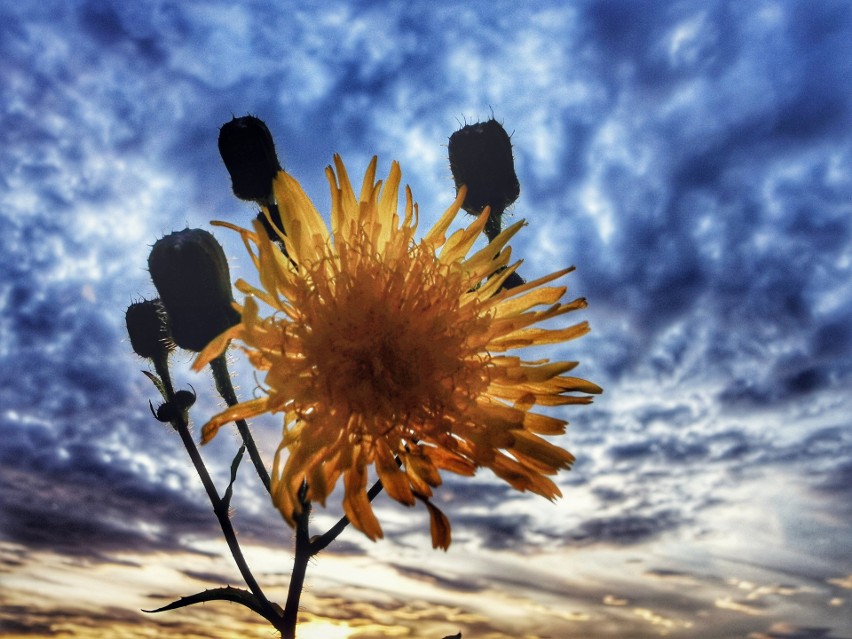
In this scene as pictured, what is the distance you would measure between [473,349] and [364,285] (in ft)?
1.55

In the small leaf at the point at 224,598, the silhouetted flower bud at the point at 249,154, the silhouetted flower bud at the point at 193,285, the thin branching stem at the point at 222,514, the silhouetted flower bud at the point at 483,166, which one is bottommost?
the small leaf at the point at 224,598

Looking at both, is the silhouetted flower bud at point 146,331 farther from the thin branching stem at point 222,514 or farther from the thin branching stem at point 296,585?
the thin branching stem at point 296,585

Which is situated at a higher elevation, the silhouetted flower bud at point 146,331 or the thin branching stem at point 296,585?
the silhouetted flower bud at point 146,331

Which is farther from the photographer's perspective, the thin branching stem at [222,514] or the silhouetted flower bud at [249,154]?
the silhouetted flower bud at [249,154]

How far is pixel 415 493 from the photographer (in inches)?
90.7

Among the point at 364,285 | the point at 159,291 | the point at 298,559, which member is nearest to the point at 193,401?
the point at 159,291

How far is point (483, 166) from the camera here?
3.25 meters

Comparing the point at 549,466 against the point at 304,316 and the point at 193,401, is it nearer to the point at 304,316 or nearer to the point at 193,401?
the point at 304,316

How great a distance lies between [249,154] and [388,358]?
1274 millimetres

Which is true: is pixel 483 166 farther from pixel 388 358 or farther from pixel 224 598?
pixel 224 598

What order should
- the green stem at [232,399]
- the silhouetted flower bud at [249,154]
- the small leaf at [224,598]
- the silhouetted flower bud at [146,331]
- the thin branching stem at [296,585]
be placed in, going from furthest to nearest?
1. the silhouetted flower bud at [146,331]
2. the silhouetted flower bud at [249,154]
3. the green stem at [232,399]
4. the small leaf at [224,598]
5. the thin branching stem at [296,585]

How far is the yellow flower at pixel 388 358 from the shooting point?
2213 millimetres

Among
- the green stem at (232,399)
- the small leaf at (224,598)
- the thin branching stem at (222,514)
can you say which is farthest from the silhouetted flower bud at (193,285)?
the small leaf at (224,598)

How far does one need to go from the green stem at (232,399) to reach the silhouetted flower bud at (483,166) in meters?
1.38
